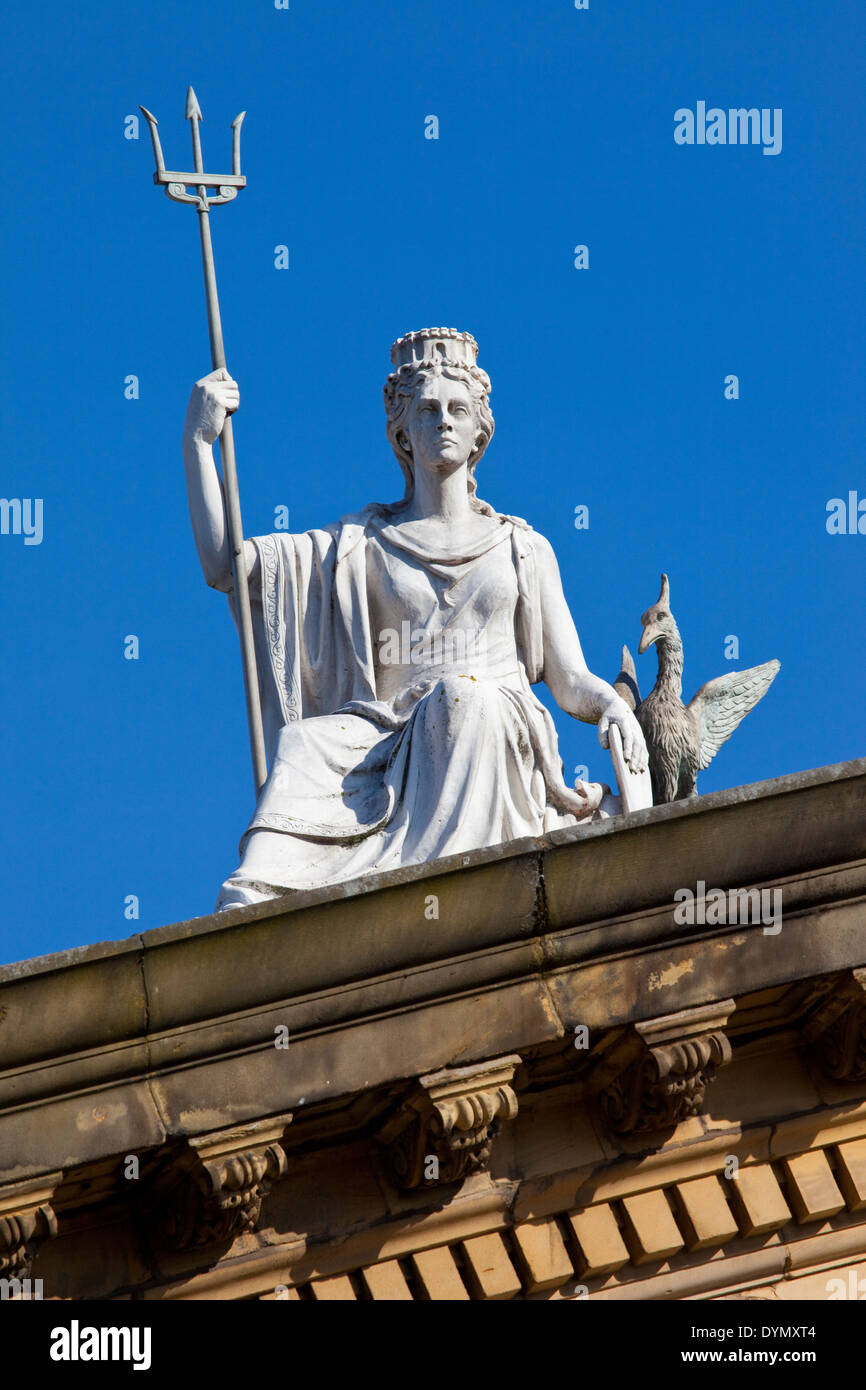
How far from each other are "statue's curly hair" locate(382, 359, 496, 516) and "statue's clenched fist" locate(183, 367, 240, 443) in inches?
33.5

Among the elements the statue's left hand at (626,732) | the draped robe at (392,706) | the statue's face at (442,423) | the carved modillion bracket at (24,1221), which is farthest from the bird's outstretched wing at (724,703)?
the carved modillion bracket at (24,1221)

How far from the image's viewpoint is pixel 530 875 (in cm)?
1164

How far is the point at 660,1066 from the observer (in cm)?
1147

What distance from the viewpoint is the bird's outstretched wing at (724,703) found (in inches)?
619

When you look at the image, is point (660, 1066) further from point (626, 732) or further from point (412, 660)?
point (412, 660)

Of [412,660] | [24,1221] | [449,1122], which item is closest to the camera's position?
[24,1221]

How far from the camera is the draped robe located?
1334 cm

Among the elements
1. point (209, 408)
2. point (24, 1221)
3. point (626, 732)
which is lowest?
point (24, 1221)

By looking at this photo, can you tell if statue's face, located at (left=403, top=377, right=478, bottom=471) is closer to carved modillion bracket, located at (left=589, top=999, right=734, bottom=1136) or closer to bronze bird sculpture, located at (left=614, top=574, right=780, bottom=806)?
bronze bird sculpture, located at (left=614, top=574, right=780, bottom=806)

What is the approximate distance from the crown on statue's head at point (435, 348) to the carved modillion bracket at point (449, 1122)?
4733mm

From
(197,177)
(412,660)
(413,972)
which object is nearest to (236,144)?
(197,177)

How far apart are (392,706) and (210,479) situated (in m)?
1.37
